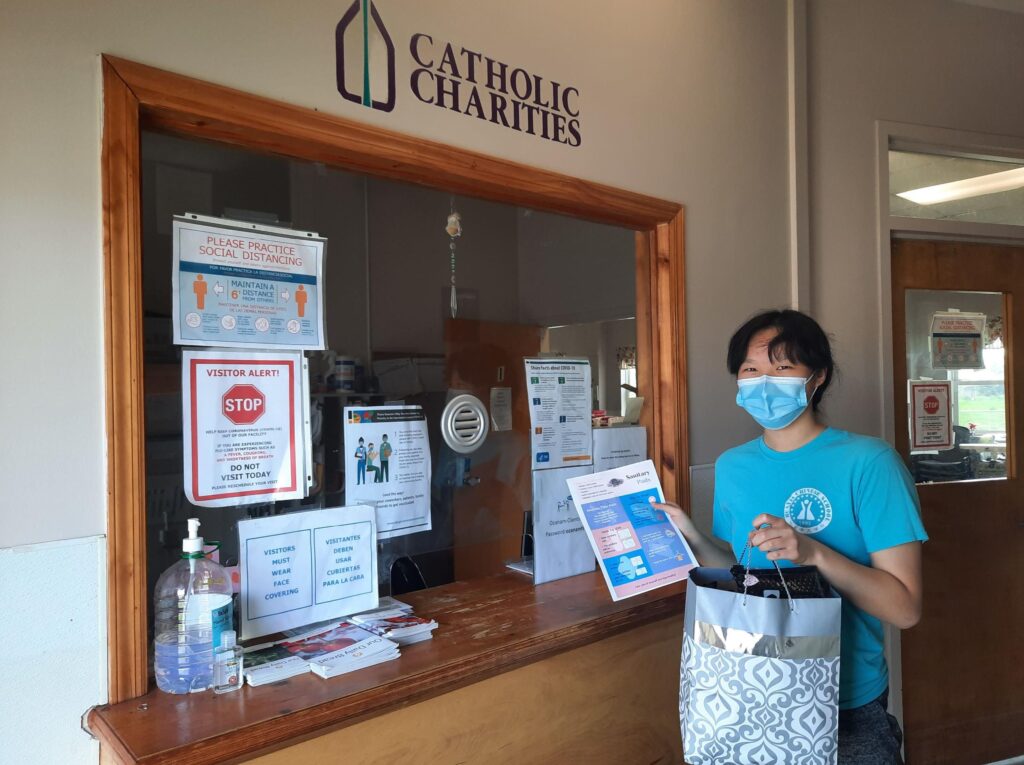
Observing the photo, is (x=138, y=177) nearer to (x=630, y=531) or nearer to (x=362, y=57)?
(x=362, y=57)

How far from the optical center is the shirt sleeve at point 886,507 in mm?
1356

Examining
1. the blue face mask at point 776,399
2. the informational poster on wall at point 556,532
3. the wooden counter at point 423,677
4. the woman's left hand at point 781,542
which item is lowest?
the wooden counter at point 423,677

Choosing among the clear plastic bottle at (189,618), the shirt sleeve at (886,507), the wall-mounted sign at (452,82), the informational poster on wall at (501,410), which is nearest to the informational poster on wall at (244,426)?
the clear plastic bottle at (189,618)

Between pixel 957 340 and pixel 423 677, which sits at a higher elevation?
pixel 957 340

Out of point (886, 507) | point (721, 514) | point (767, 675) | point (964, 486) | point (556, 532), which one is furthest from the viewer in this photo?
point (964, 486)

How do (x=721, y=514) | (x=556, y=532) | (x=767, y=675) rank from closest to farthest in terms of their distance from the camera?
1. (x=767, y=675)
2. (x=721, y=514)
3. (x=556, y=532)

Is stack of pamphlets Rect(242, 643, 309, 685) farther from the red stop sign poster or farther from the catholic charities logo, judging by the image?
the catholic charities logo

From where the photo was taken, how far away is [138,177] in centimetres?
129

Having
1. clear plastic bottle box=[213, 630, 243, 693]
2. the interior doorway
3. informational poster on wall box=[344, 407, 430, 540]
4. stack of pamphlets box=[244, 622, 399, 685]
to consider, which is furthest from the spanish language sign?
the interior doorway

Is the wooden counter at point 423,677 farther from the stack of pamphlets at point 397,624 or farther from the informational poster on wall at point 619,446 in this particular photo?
the informational poster on wall at point 619,446

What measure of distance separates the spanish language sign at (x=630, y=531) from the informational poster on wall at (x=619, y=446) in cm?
27

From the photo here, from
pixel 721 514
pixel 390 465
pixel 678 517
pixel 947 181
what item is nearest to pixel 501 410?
pixel 390 465

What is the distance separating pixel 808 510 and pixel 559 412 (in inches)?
32.5

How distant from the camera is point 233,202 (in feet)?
5.07
